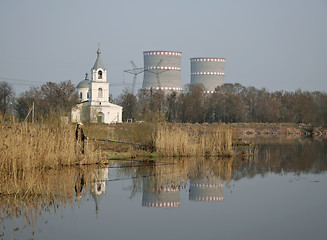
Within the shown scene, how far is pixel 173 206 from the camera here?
9.91 metres

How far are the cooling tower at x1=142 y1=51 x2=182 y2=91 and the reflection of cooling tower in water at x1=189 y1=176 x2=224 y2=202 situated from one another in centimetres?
4833

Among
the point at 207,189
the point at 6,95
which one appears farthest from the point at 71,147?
the point at 6,95

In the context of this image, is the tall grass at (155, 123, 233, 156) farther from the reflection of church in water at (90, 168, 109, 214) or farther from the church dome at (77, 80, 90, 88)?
the church dome at (77, 80, 90, 88)

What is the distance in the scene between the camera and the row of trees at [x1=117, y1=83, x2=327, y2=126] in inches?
2340

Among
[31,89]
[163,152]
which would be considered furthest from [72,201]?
[31,89]

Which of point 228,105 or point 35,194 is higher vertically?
point 228,105

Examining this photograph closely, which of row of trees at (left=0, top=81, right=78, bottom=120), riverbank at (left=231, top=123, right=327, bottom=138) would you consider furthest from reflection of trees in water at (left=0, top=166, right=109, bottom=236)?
riverbank at (left=231, top=123, right=327, bottom=138)

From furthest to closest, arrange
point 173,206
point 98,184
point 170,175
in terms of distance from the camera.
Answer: point 170,175, point 98,184, point 173,206

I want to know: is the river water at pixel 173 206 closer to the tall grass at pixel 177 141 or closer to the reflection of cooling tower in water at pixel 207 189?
the reflection of cooling tower in water at pixel 207 189

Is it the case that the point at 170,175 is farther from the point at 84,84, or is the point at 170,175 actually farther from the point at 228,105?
the point at 228,105

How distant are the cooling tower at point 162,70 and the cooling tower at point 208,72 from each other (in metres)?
3.16

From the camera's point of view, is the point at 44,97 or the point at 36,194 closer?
the point at 36,194

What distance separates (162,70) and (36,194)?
52365 millimetres

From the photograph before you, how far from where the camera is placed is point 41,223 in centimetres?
819
